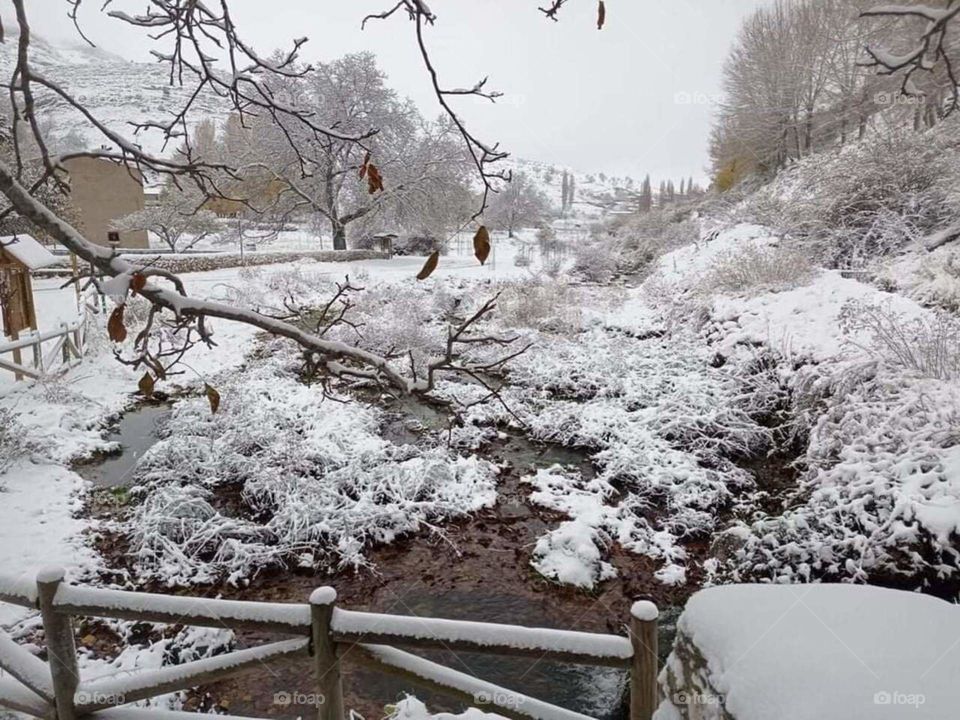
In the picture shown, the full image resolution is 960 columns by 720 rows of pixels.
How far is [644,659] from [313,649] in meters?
1.26

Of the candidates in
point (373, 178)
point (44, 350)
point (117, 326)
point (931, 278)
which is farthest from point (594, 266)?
point (117, 326)

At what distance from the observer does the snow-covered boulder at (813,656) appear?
1.28m

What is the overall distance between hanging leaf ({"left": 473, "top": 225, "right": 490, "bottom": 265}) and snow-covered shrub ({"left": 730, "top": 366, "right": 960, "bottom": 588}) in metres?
4.78

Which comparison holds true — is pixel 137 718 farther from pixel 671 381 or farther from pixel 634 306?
pixel 634 306

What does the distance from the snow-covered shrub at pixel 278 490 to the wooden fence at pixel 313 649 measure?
2.81 meters

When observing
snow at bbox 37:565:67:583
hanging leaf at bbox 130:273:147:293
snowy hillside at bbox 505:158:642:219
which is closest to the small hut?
snow at bbox 37:565:67:583

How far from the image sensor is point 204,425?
7.88 meters

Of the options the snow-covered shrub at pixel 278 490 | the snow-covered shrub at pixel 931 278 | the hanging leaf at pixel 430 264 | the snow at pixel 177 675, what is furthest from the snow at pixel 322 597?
the snow-covered shrub at pixel 931 278

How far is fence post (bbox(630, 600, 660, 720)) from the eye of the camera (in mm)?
2014

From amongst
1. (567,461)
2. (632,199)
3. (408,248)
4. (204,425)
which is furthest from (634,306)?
(632,199)

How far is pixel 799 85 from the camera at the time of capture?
2150 cm

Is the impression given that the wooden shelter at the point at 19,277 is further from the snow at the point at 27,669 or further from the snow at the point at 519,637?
the snow at the point at 519,637

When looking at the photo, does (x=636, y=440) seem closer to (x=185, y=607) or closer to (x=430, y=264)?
(x=185, y=607)

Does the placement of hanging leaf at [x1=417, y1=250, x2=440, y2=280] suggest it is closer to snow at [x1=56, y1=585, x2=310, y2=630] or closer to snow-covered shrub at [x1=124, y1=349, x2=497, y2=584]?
snow at [x1=56, y1=585, x2=310, y2=630]
